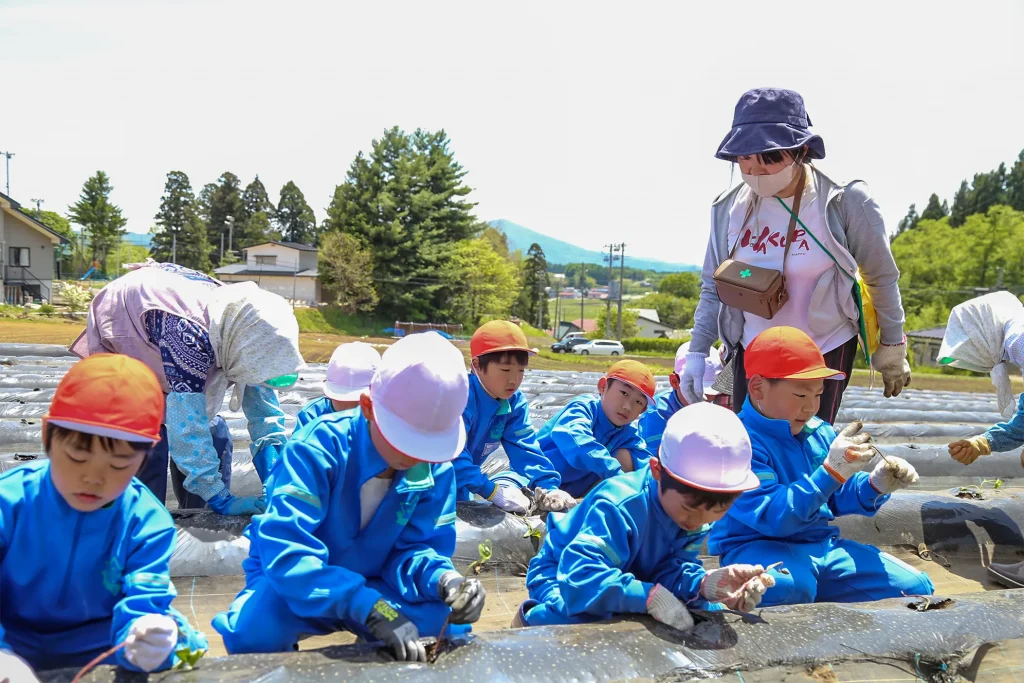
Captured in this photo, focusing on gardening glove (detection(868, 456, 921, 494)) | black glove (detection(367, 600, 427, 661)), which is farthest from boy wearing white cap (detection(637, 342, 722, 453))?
black glove (detection(367, 600, 427, 661))

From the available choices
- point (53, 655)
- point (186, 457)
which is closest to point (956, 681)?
point (53, 655)

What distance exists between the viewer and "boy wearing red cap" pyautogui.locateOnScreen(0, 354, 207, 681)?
1.66 m

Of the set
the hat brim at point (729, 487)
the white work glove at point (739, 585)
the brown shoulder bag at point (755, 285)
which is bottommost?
the white work glove at point (739, 585)

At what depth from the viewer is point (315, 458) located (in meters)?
1.98

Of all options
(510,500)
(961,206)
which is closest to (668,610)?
(510,500)

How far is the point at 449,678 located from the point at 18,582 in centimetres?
102

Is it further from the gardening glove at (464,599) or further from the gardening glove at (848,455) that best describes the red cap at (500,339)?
the gardening glove at (464,599)

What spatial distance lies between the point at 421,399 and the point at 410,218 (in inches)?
1463

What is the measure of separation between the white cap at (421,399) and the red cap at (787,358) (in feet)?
4.17

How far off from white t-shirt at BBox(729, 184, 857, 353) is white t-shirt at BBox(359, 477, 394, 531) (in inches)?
67.8

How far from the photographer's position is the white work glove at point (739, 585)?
2.09 m

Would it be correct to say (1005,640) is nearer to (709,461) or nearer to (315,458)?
(709,461)

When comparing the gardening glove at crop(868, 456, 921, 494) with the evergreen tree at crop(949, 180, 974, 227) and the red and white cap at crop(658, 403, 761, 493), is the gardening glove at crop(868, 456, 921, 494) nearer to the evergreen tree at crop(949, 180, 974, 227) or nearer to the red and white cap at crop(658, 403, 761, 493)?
the red and white cap at crop(658, 403, 761, 493)

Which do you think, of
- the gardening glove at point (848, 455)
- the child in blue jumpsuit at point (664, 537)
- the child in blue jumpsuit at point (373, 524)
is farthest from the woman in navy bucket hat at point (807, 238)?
the child in blue jumpsuit at point (373, 524)
